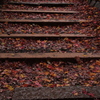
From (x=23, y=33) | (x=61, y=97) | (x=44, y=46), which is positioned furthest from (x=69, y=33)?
(x=61, y=97)

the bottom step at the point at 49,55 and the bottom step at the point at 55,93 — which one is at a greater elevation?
the bottom step at the point at 49,55

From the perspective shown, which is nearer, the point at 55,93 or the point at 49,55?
the point at 55,93

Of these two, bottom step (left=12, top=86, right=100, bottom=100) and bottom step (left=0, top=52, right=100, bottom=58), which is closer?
bottom step (left=12, top=86, right=100, bottom=100)

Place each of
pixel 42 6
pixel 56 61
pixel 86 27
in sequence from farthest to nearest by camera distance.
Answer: pixel 42 6
pixel 86 27
pixel 56 61

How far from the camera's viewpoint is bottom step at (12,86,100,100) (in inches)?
97.2

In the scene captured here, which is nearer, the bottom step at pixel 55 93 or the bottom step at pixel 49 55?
the bottom step at pixel 55 93

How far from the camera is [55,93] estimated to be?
8.36 ft

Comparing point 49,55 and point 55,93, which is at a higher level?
point 49,55

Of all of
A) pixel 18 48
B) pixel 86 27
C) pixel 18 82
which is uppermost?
pixel 86 27

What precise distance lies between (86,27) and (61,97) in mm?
3195

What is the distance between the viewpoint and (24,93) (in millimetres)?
2518

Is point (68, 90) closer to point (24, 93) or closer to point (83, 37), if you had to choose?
point (24, 93)

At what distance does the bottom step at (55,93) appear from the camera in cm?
247

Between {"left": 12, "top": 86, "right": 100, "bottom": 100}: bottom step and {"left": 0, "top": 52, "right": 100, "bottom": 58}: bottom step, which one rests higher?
{"left": 0, "top": 52, "right": 100, "bottom": 58}: bottom step
